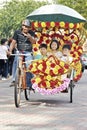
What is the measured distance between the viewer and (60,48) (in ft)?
40.3

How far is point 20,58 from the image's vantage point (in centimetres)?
1156

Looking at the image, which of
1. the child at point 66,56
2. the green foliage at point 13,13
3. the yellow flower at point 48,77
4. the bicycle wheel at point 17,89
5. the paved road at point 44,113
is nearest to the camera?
the paved road at point 44,113

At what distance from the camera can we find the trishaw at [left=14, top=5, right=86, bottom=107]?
11.8m

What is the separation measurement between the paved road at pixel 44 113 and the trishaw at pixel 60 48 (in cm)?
32

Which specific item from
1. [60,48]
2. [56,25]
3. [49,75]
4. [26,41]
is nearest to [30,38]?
[26,41]

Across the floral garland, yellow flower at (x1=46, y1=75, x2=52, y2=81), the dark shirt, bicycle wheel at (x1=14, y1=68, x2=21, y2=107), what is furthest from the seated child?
bicycle wheel at (x1=14, y1=68, x2=21, y2=107)

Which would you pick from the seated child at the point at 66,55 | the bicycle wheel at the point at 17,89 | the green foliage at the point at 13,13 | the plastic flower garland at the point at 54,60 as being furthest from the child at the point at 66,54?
the green foliage at the point at 13,13

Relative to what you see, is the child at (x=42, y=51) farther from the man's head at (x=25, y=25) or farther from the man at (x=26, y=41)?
the man's head at (x=25, y=25)

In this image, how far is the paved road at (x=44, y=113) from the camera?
8.68 m

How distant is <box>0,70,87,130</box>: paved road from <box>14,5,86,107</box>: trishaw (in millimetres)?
315

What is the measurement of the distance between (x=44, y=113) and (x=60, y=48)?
7.87 ft

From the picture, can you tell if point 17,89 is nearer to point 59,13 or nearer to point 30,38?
point 30,38

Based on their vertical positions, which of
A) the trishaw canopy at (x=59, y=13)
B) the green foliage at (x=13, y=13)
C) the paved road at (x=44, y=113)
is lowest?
the green foliage at (x=13, y=13)

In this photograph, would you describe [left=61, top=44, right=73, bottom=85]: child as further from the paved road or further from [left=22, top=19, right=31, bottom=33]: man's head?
[left=22, top=19, right=31, bottom=33]: man's head
